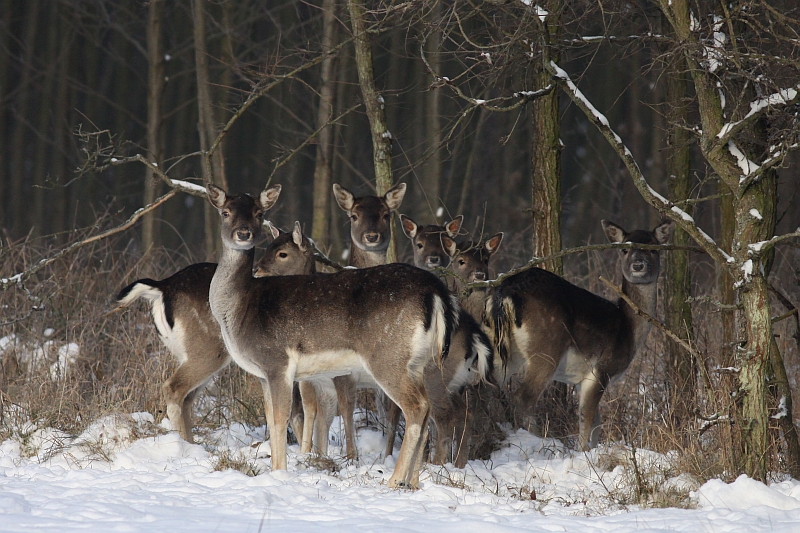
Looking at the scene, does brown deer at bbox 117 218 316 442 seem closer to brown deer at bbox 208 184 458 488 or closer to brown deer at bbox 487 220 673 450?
brown deer at bbox 208 184 458 488

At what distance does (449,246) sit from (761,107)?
3.49 m

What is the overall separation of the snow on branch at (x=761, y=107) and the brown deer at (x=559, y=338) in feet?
8.71

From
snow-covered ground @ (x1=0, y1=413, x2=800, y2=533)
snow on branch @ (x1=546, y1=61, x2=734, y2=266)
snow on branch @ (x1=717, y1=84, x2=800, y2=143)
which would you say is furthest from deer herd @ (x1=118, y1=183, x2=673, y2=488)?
snow on branch @ (x1=717, y1=84, x2=800, y2=143)

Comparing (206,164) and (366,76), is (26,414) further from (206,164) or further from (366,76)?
(366,76)

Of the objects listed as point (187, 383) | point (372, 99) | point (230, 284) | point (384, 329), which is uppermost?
point (372, 99)

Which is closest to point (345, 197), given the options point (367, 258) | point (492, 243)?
point (367, 258)

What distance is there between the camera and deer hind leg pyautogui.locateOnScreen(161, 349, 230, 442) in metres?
7.76

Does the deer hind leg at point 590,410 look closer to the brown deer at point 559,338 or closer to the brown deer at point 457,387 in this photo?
the brown deer at point 559,338

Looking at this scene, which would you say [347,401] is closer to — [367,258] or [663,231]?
[367,258]

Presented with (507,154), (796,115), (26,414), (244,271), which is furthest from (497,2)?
(507,154)

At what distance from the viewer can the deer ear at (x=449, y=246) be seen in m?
8.86

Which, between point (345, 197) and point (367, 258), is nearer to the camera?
point (367, 258)

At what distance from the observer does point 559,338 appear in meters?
8.41

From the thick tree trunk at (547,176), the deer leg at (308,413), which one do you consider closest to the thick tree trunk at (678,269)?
the thick tree trunk at (547,176)
